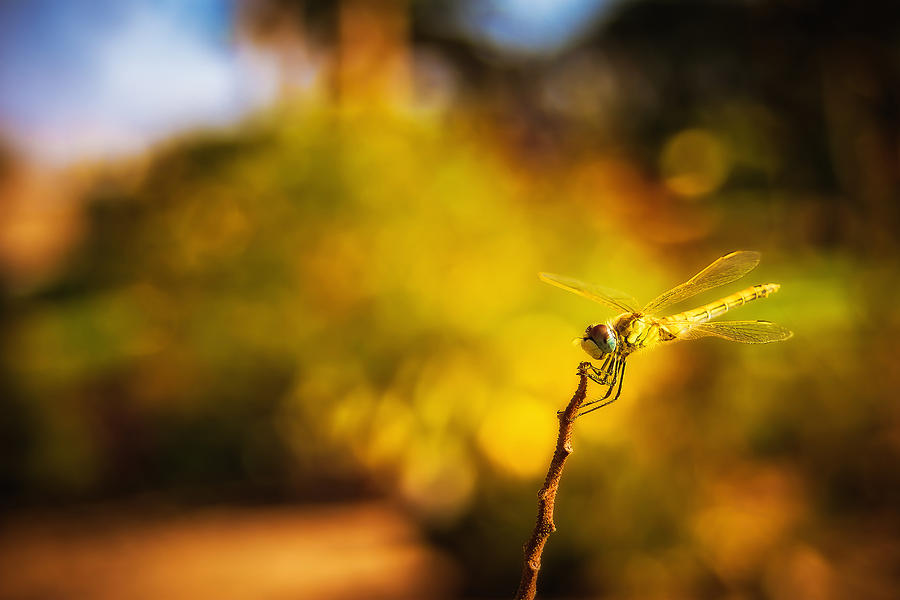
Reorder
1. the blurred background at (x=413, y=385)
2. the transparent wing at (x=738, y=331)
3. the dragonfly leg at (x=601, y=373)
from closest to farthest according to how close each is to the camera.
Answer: the dragonfly leg at (x=601, y=373) → the transparent wing at (x=738, y=331) → the blurred background at (x=413, y=385)

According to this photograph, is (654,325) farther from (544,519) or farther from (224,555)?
(224,555)

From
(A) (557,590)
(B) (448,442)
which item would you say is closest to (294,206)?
(B) (448,442)

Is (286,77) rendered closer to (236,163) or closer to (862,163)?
(236,163)

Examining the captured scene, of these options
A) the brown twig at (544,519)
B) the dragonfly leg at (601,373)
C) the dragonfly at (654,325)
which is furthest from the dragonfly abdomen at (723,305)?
the brown twig at (544,519)

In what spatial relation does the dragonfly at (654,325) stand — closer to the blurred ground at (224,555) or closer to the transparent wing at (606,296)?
the transparent wing at (606,296)

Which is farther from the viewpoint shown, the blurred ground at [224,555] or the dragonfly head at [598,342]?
the blurred ground at [224,555]

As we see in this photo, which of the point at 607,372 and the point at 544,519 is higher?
the point at 607,372

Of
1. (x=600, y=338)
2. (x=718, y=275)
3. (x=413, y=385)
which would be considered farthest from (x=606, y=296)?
(x=413, y=385)
